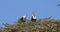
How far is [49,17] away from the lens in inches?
292

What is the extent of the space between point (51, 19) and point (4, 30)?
57.0 inches

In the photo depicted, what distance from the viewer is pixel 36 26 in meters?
6.81

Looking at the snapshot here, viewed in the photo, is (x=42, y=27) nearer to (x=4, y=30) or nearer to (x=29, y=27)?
(x=29, y=27)

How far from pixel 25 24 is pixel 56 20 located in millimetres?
912

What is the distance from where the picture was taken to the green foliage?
6.69 metres

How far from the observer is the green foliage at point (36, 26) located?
6.69 meters

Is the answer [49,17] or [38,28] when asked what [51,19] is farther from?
[38,28]

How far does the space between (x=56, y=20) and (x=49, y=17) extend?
0.29m

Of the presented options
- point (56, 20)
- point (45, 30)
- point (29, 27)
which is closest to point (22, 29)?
point (29, 27)

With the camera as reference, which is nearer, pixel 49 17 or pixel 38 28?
pixel 38 28

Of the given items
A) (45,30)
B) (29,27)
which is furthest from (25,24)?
(45,30)

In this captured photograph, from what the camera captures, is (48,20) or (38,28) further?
(48,20)

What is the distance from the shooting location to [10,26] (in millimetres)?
7023

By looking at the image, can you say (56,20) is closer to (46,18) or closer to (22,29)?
(46,18)
